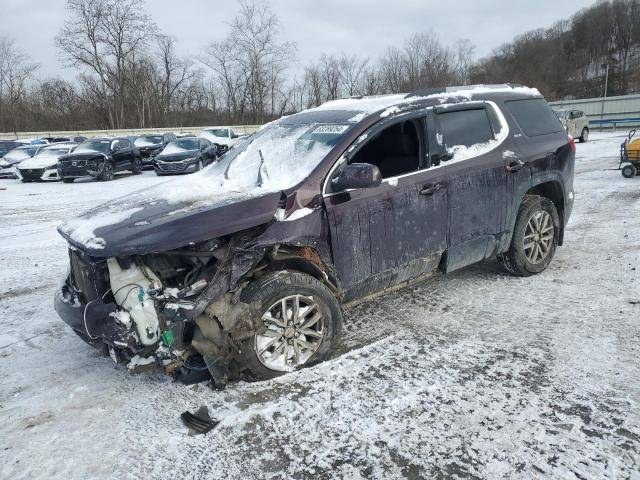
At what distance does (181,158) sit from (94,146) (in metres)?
3.69

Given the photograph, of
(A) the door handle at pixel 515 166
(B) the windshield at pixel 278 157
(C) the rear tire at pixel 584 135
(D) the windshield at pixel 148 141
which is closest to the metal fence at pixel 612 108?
(C) the rear tire at pixel 584 135

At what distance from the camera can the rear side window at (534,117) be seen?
461 centimetres

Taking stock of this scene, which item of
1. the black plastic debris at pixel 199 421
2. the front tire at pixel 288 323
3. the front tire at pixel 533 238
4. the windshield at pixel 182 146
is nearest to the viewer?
the black plastic debris at pixel 199 421

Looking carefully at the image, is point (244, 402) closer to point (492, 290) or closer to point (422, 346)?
point (422, 346)

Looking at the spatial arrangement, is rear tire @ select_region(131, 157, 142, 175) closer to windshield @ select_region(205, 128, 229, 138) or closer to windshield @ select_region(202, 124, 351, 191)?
windshield @ select_region(205, 128, 229, 138)

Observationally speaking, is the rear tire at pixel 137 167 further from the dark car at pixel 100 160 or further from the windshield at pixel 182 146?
the windshield at pixel 182 146

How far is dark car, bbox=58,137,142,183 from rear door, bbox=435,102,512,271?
15.5m

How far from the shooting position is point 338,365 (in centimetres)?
329

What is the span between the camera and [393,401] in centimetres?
284

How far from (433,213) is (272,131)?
1772 mm

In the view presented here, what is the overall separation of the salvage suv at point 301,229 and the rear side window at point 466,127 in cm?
1

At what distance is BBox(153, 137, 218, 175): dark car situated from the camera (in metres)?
17.5

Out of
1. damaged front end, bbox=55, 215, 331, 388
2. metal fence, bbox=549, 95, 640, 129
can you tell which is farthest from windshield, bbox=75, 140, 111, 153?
metal fence, bbox=549, 95, 640, 129

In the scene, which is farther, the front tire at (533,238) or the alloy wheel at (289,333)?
the front tire at (533,238)
